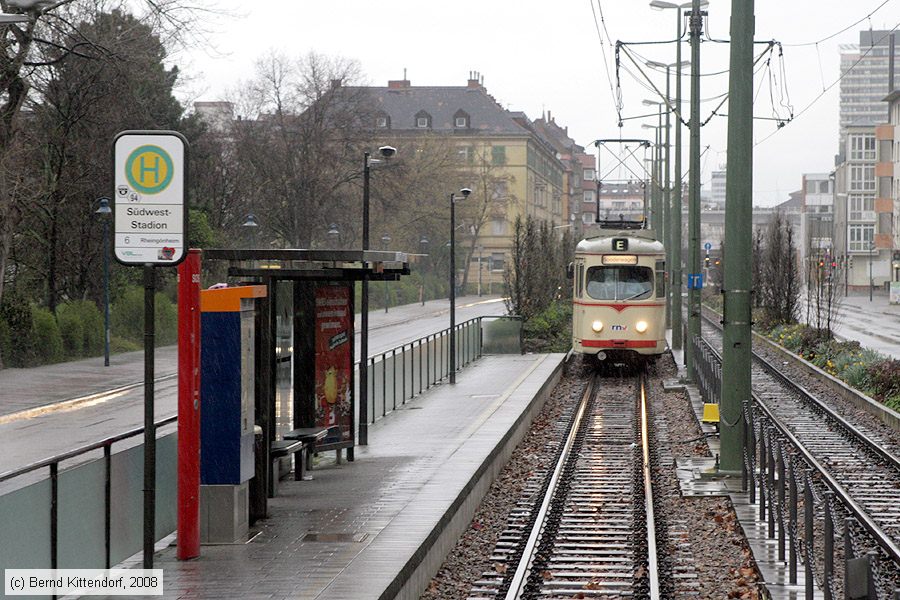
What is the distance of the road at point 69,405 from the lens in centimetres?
2323

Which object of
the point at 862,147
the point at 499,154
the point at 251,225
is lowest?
the point at 251,225

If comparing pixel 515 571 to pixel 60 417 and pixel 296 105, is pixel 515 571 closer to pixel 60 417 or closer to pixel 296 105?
pixel 60 417

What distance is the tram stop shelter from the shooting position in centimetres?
1238

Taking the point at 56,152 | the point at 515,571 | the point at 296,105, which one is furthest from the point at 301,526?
the point at 296,105

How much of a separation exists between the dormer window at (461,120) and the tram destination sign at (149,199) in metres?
106

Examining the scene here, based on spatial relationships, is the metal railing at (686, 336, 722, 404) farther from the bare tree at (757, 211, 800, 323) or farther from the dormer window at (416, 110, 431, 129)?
the dormer window at (416, 110, 431, 129)

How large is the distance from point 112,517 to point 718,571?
17.6ft

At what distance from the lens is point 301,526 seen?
38.9 ft

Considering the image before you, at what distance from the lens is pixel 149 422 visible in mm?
9523

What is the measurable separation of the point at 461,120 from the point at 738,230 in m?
99.9

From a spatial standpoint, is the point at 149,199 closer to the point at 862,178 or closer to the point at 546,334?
the point at 546,334

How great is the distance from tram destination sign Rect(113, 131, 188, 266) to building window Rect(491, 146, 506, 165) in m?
104

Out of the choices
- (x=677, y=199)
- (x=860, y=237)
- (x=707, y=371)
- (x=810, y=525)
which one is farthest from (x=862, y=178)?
(x=810, y=525)

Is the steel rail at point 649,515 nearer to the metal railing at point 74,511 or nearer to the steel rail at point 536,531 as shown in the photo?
the steel rail at point 536,531
